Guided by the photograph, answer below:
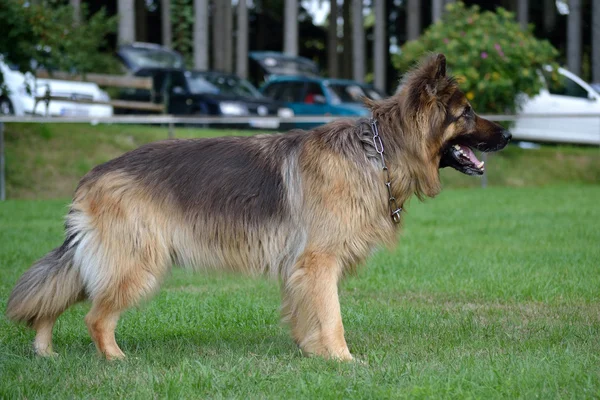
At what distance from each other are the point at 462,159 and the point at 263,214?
5.00 ft

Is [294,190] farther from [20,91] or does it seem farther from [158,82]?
[158,82]

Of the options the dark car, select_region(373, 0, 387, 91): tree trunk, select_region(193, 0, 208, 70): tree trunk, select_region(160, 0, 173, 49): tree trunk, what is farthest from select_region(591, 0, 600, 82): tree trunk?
select_region(160, 0, 173, 49): tree trunk

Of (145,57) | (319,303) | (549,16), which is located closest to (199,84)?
(145,57)

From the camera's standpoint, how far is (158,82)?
78.4 ft

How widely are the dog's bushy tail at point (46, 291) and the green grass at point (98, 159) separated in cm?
1161

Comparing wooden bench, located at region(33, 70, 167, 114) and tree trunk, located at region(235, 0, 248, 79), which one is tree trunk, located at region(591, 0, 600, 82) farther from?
wooden bench, located at region(33, 70, 167, 114)

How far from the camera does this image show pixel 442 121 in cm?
635

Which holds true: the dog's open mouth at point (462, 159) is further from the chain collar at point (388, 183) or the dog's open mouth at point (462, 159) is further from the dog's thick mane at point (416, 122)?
the chain collar at point (388, 183)

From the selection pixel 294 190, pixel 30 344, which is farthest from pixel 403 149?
pixel 30 344

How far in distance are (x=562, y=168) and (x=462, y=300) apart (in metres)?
13.9

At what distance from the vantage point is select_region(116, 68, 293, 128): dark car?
900 inches

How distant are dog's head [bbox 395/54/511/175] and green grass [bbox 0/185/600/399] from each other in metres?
1.16

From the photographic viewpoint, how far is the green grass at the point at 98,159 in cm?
1788

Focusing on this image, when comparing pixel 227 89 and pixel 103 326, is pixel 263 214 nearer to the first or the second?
pixel 103 326
